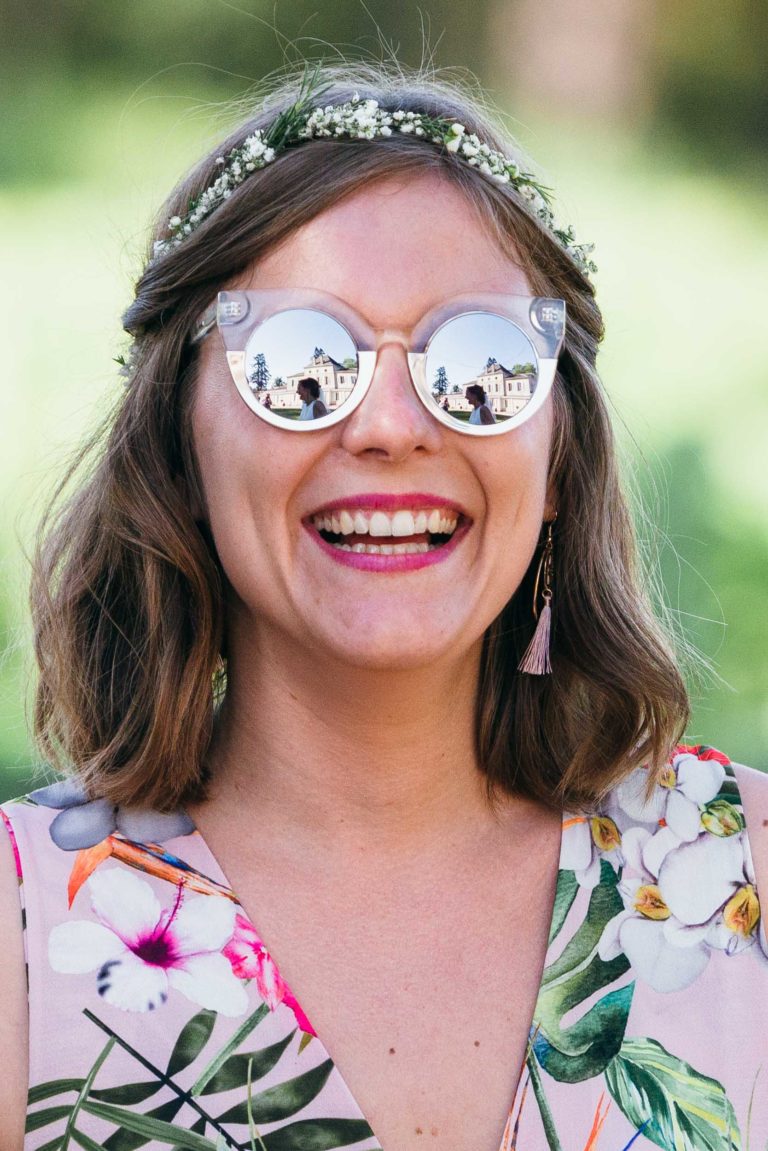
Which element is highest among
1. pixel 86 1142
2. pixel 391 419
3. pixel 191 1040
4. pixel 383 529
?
pixel 391 419

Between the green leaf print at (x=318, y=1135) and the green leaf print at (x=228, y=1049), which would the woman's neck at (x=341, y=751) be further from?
the green leaf print at (x=318, y=1135)

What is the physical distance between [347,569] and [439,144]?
67 cm

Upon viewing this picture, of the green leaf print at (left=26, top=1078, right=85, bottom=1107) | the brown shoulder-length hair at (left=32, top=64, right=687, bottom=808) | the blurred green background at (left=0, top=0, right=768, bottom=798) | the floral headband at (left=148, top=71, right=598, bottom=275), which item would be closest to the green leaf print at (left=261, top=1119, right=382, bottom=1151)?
the green leaf print at (left=26, top=1078, right=85, bottom=1107)

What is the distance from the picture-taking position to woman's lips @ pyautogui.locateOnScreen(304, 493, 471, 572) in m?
2.15

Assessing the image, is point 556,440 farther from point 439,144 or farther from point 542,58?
point 542,58

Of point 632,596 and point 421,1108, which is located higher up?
point 632,596

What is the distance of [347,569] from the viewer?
215 centimetres

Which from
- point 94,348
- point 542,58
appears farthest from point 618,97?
point 94,348

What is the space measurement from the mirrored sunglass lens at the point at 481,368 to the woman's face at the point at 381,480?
0.03m

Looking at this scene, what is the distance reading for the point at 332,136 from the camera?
91.4 inches

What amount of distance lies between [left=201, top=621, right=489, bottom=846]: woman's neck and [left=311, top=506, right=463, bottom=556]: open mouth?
0.18m

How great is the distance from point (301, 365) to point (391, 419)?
0.15 m

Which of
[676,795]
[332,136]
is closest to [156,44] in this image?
[332,136]

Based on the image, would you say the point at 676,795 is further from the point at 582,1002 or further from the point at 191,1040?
the point at 191,1040
